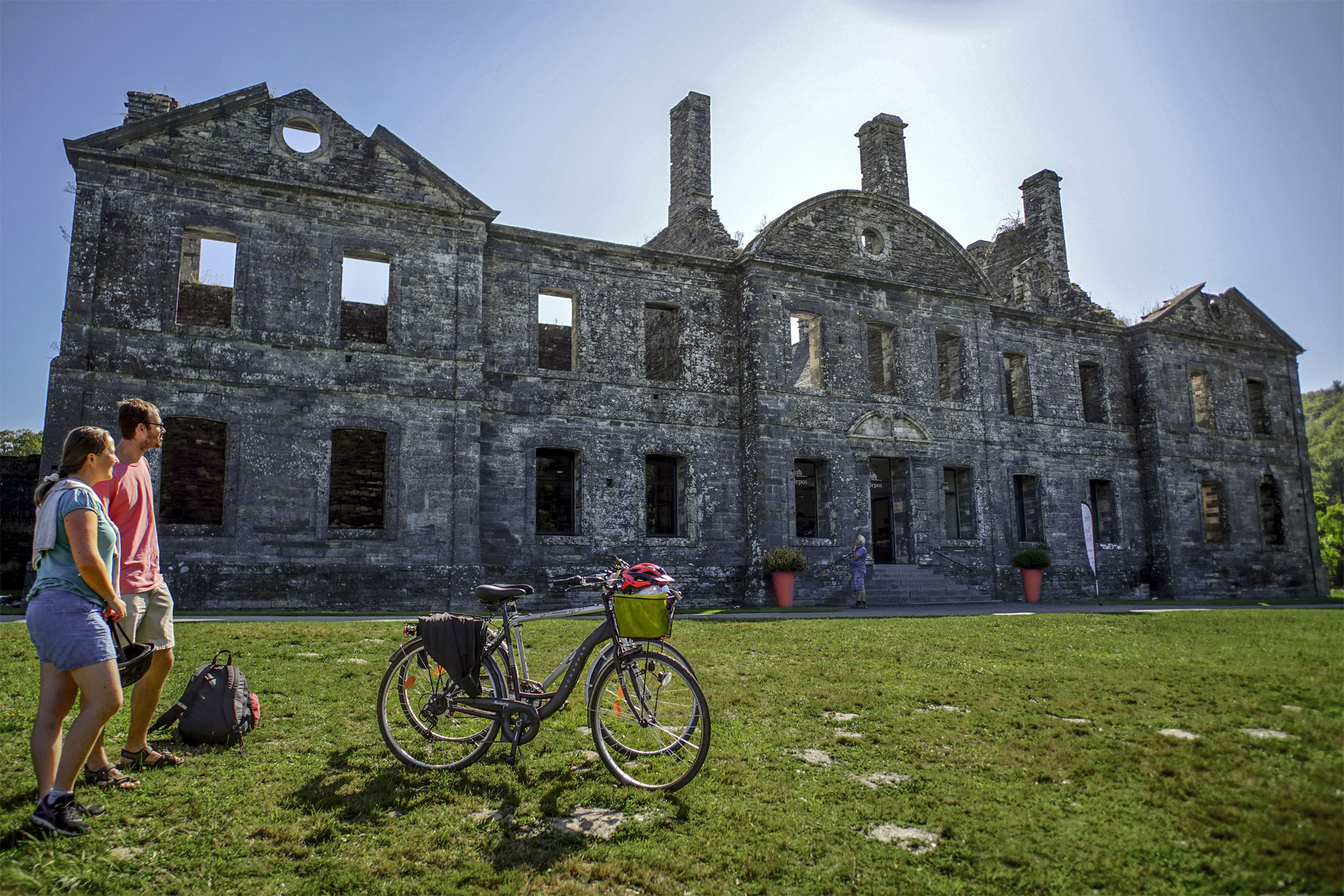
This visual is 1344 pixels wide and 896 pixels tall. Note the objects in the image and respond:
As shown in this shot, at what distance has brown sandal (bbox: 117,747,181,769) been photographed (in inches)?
163

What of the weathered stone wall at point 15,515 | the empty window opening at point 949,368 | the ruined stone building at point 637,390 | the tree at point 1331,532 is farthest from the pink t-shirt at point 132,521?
the tree at point 1331,532

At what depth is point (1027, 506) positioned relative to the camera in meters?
21.0

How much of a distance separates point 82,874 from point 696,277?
647 inches

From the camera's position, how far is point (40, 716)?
3.40 metres

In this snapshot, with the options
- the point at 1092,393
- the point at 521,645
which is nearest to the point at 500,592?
the point at 521,645

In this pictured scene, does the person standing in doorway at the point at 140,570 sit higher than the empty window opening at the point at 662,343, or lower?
lower

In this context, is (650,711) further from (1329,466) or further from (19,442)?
(1329,466)

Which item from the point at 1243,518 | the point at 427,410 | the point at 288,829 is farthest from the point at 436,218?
the point at 1243,518

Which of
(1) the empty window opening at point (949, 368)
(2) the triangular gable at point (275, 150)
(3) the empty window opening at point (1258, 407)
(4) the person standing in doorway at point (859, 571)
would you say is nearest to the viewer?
(2) the triangular gable at point (275, 150)

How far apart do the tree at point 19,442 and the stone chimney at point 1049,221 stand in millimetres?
37529

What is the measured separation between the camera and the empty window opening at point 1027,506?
2073 centimetres

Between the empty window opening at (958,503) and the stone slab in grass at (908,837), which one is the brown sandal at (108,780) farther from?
the empty window opening at (958,503)

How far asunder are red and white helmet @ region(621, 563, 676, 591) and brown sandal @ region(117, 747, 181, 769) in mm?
2492

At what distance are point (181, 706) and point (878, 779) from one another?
388cm
